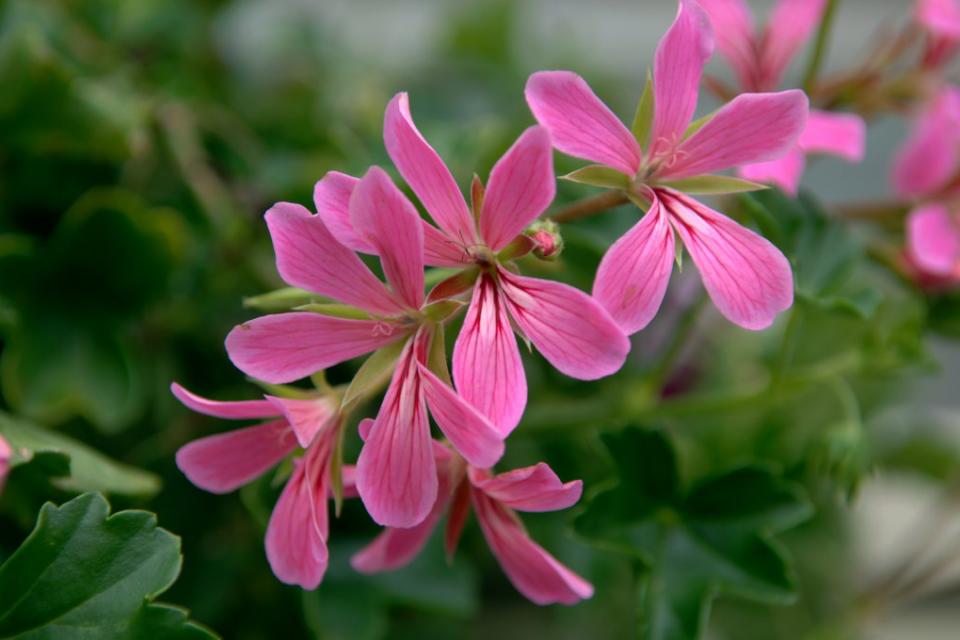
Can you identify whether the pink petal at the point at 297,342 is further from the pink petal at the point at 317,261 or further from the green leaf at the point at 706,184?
the green leaf at the point at 706,184

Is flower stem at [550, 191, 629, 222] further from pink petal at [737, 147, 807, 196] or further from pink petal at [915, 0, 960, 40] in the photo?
pink petal at [915, 0, 960, 40]

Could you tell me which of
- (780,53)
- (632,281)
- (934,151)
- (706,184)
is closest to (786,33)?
(780,53)

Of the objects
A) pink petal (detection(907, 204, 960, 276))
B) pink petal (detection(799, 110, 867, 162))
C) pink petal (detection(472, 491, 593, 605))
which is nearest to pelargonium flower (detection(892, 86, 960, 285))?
pink petal (detection(907, 204, 960, 276))

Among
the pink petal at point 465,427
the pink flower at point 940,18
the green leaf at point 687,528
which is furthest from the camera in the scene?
the pink flower at point 940,18

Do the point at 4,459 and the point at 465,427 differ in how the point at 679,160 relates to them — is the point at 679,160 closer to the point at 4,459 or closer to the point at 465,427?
the point at 465,427

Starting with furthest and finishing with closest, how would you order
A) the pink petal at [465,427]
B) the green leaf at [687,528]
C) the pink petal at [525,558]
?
the green leaf at [687,528], the pink petal at [525,558], the pink petal at [465,427]

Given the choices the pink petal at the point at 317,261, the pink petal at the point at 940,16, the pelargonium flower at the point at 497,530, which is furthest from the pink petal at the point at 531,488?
the pink petal at the point at 940,16

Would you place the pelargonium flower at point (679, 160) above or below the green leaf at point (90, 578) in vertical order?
above

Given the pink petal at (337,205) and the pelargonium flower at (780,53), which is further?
the pelargonium flower at (780,53)

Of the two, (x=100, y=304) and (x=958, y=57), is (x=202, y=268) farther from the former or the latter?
(x=958, y=57)
